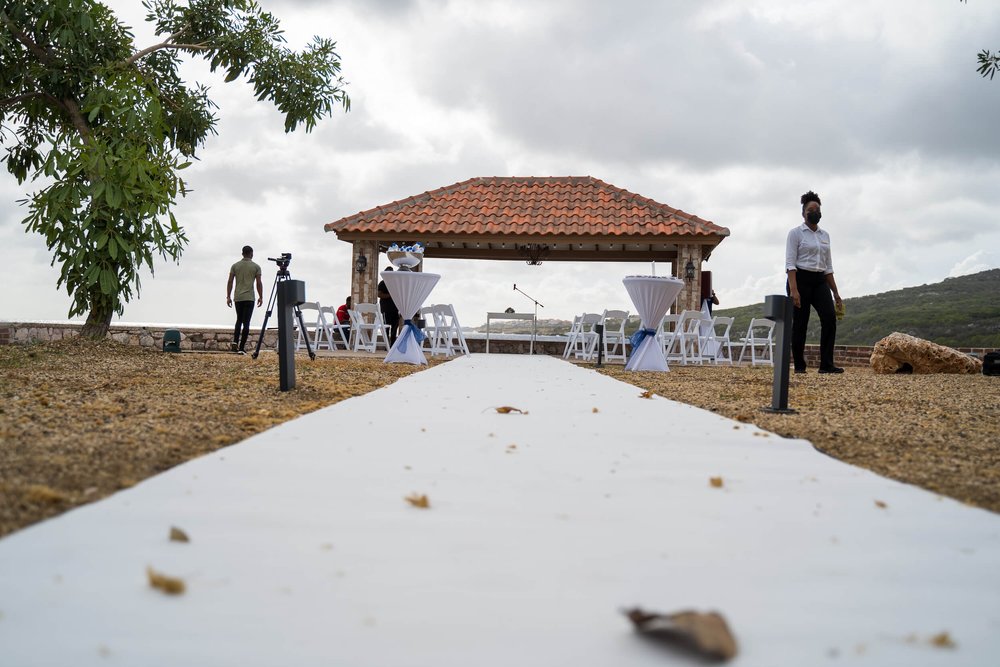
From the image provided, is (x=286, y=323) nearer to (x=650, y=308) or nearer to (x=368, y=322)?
(x=650, y=308)

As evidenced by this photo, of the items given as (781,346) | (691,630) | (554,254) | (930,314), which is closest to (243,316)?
(554,254)

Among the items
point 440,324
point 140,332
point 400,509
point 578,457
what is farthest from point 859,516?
point 140,332

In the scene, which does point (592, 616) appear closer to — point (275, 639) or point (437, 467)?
point (275, 639)

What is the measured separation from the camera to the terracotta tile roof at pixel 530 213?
14.1 m

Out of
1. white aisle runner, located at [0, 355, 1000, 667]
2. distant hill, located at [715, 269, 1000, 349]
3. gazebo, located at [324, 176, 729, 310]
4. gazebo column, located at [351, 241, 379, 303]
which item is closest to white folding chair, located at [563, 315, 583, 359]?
gazebo, located at [324, 176, 729, 310]

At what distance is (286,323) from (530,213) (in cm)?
1088

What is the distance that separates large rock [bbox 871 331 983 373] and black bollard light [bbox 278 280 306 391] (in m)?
7.88

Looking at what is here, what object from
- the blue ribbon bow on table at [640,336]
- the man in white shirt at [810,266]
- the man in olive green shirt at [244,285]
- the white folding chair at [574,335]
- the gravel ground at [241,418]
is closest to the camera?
the gravel ground at [241,418]

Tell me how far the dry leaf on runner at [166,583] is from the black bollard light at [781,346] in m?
3.58

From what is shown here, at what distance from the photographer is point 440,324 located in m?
12.4

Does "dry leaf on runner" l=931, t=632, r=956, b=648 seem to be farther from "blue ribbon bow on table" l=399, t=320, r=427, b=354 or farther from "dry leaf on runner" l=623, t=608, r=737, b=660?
"blue ribbon bow on table" l=399, t=320, r=427, b=354

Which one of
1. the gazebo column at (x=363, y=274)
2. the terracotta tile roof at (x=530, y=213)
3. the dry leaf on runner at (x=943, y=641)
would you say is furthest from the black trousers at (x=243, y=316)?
the dry leaf on runner at (x=943, y=641)

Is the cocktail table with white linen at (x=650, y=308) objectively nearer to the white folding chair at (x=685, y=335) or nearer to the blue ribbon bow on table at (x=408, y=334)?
the white folding chair at (x=685, y=335)

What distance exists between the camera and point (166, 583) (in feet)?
4.11
